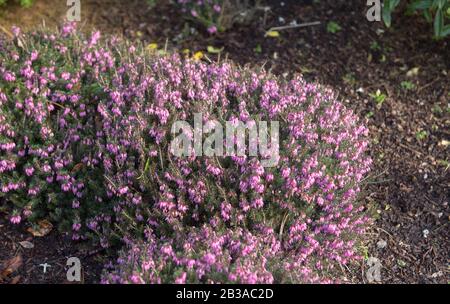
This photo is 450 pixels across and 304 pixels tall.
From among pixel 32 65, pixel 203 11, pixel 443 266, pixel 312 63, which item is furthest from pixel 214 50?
pixel 443 266

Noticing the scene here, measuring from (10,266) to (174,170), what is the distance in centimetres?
110

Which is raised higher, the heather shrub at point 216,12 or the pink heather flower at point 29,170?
the heather shrub at point 216,12

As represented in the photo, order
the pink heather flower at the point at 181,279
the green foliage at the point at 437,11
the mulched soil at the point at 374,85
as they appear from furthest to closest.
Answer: the green foliage at the point at 437,11 → the mulched soil at the point at 374,85 → the pink heather flower at the point at 181,279

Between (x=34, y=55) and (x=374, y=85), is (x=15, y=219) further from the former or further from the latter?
(x=374, y=85)

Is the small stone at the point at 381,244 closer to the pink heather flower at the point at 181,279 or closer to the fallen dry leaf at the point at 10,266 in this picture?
the pink heather flower at the point at 181,279

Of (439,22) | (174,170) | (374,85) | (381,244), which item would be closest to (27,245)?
(174,170)

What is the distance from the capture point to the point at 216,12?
581 centimetres

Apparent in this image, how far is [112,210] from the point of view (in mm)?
3863

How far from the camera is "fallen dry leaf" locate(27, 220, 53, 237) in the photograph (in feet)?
13.1

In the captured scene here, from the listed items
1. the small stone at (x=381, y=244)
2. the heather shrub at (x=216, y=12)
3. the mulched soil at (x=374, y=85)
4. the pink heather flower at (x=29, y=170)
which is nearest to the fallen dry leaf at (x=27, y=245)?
the mulched soil at (x=374, y=85)

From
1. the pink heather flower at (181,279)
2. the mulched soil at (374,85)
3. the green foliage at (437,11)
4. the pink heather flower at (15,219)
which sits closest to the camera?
the pink heather flower at (181,279)

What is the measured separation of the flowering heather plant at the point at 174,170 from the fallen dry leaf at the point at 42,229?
0.07 m

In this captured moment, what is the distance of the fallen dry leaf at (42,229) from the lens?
4003 mm
